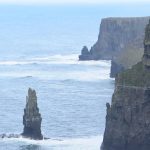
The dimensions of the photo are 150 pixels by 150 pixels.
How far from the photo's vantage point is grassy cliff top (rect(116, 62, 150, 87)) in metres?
105

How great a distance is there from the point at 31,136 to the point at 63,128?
10.8 metres

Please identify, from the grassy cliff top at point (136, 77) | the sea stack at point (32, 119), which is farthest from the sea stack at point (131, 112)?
the sea stack at point (32, 119)

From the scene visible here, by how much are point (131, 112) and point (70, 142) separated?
15654mm

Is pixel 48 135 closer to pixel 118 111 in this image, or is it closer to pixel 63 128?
pixel 63 128

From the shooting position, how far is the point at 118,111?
10488cm

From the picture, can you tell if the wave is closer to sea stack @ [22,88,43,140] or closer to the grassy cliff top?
sea stack @ [22,88,43,140]

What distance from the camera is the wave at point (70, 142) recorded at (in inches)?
4432

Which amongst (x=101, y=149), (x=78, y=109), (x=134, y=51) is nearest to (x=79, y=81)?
(x=134, y=51)

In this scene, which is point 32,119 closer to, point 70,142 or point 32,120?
point 32,120

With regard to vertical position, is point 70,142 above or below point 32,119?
below

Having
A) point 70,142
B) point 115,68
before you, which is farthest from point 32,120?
point 115,68

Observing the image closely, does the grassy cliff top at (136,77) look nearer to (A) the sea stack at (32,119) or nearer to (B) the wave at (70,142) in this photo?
(B) the wave at (70,142)

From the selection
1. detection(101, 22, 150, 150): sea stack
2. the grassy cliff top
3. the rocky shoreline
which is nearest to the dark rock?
the rocky shoreline

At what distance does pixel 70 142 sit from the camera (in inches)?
4619
